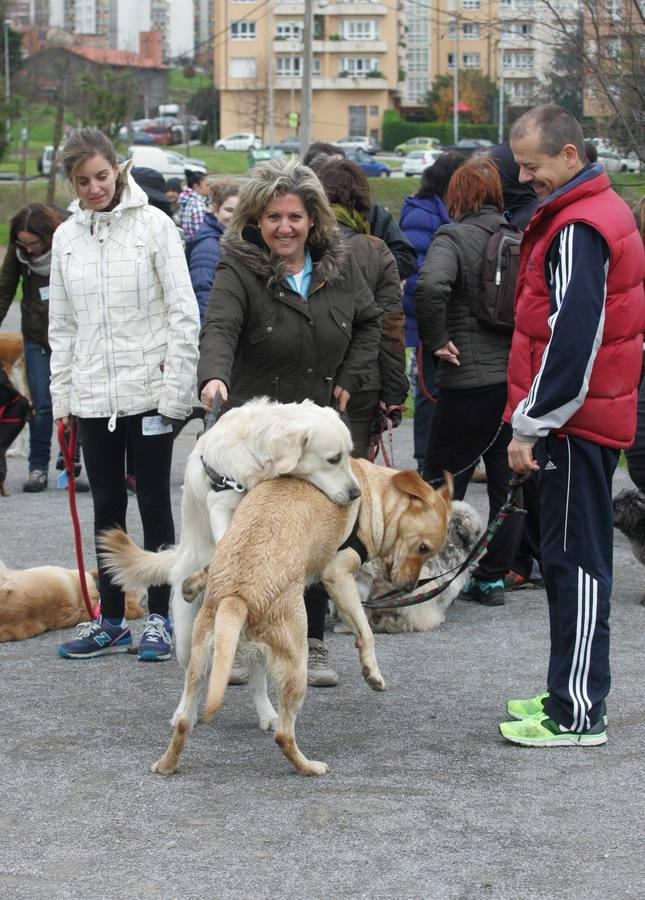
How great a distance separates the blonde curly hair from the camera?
15.3ft

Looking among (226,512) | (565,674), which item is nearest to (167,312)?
(226,512)

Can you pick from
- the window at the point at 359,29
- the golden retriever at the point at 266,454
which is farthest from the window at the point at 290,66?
the golden retriever at the point at 266,454

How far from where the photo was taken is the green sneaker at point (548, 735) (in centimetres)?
438

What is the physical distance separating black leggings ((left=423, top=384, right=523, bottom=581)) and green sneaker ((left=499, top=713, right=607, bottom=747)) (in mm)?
2091

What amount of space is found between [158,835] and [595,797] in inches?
55.5

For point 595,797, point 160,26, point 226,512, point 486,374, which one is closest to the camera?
point 595,797

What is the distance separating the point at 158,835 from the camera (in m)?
3.62

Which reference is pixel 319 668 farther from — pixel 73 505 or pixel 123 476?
pixel 73 505

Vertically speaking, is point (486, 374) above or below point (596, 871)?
above

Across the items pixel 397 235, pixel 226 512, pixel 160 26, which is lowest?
pixel 226 512

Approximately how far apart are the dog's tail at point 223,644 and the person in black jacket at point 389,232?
386cm

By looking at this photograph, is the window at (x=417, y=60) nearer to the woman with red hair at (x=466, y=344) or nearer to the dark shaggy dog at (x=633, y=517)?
the woman with red hair at (x=466, y=344)

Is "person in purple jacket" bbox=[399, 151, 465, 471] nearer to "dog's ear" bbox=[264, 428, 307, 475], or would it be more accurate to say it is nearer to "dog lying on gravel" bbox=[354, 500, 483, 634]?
"dog lying on gravel" bbox=[354, 500, 483, 634]

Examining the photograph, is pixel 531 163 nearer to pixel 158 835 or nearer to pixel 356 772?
pixel 356 772
